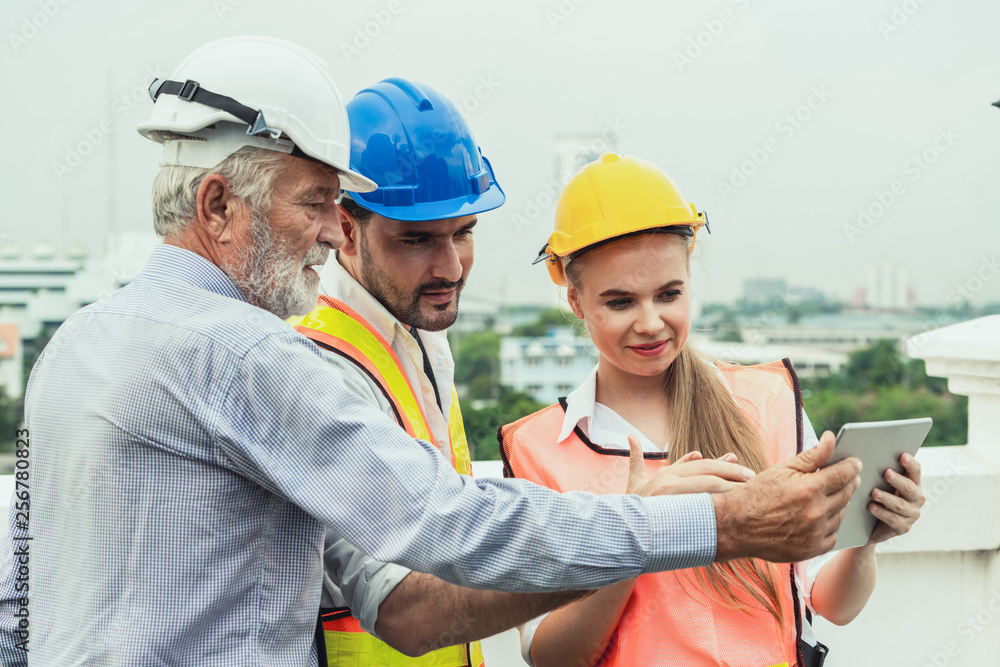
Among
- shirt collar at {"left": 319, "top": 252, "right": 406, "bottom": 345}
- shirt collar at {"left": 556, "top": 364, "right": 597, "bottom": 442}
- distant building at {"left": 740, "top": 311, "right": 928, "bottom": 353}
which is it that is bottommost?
distant building at {"left": 740, "top": 311, "right": 928, "bottom": 353}

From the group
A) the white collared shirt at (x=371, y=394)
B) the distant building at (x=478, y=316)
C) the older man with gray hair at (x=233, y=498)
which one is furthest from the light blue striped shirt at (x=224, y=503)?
the distant building at (x=478, y=316)

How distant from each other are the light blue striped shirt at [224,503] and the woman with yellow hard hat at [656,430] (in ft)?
2.21

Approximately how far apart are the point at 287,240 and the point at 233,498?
575mm

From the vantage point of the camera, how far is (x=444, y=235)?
2.62 metres

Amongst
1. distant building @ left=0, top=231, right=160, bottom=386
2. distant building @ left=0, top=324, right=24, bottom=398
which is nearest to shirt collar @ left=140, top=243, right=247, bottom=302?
distant building @ left=0, top=324, right=24, bottom=398

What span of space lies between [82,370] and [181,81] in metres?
0.69

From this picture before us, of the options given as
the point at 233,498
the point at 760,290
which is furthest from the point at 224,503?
the point at 760,290

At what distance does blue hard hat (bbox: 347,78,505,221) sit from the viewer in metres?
2.55

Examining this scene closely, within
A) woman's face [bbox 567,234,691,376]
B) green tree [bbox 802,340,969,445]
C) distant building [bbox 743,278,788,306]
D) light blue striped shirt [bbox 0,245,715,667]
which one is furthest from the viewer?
distant building [bbox 743,278,788,306]

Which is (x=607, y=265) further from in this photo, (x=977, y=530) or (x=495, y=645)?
(x=977, y=530)

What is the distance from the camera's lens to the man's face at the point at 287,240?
1.83 metres

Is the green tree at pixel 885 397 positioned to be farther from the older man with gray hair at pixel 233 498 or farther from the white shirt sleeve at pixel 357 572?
the older man with gray hair at pixel 233 498

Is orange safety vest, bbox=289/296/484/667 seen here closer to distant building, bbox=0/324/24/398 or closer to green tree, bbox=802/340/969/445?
green tree, bbox=802/340/969/445

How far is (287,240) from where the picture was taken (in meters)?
1.86
